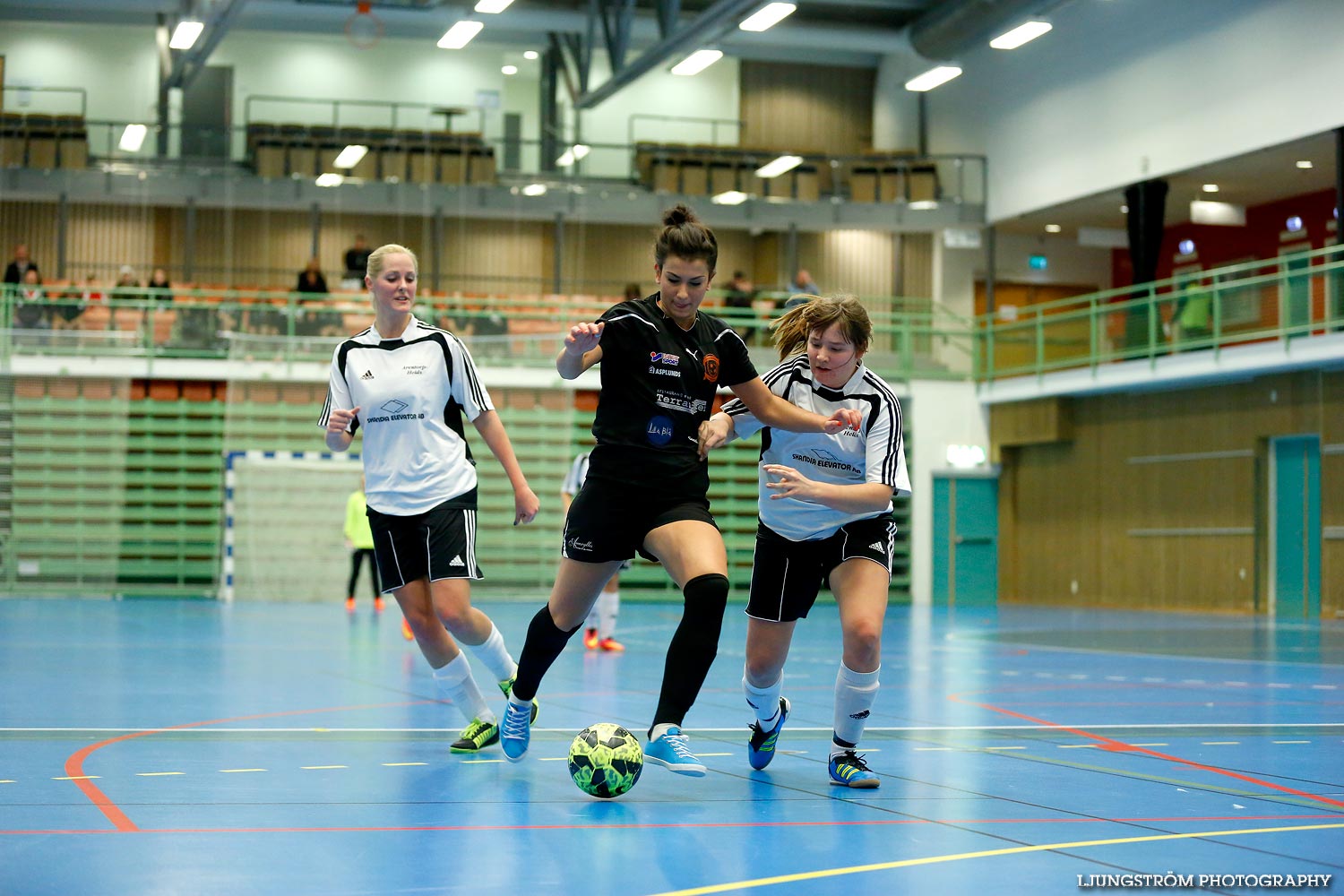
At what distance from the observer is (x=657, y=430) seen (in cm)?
545

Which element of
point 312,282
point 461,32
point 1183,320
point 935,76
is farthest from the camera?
point 312,282

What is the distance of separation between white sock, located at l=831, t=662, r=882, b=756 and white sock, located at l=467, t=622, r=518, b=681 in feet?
5.51

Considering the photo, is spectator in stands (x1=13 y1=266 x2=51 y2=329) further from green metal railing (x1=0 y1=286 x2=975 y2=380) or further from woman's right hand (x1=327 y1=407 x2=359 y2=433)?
woman's right hand (x1=327 y1=407 x2=359 y2=433)

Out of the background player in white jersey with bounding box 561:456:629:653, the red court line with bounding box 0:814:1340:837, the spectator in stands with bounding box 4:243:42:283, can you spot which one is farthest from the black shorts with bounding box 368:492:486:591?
the spectator in stands with bounding box 4:243:42:283

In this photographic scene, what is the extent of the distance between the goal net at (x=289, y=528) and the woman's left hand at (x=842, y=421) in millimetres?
18216

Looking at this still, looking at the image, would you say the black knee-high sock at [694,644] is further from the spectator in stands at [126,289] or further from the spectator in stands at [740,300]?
the spectator in stands at [126,289]

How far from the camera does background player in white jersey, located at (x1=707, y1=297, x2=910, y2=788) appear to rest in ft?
18.3

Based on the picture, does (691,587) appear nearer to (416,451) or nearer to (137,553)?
(416,451)

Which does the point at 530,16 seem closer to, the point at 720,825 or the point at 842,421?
the point at 842,421

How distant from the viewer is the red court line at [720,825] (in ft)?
14.6

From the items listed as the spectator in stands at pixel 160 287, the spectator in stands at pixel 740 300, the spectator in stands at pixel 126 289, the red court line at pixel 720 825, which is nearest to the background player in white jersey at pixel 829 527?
the red court line at pixel 720 825

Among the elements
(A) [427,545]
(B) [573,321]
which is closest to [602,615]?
(A) [427,545]

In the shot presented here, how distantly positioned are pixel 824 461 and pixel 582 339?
1154 millimetres

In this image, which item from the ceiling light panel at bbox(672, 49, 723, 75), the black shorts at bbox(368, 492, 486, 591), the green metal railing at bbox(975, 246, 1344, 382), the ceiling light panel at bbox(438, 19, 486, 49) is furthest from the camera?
the ceiling light panel at bbox(672, 49, 723, 75)
